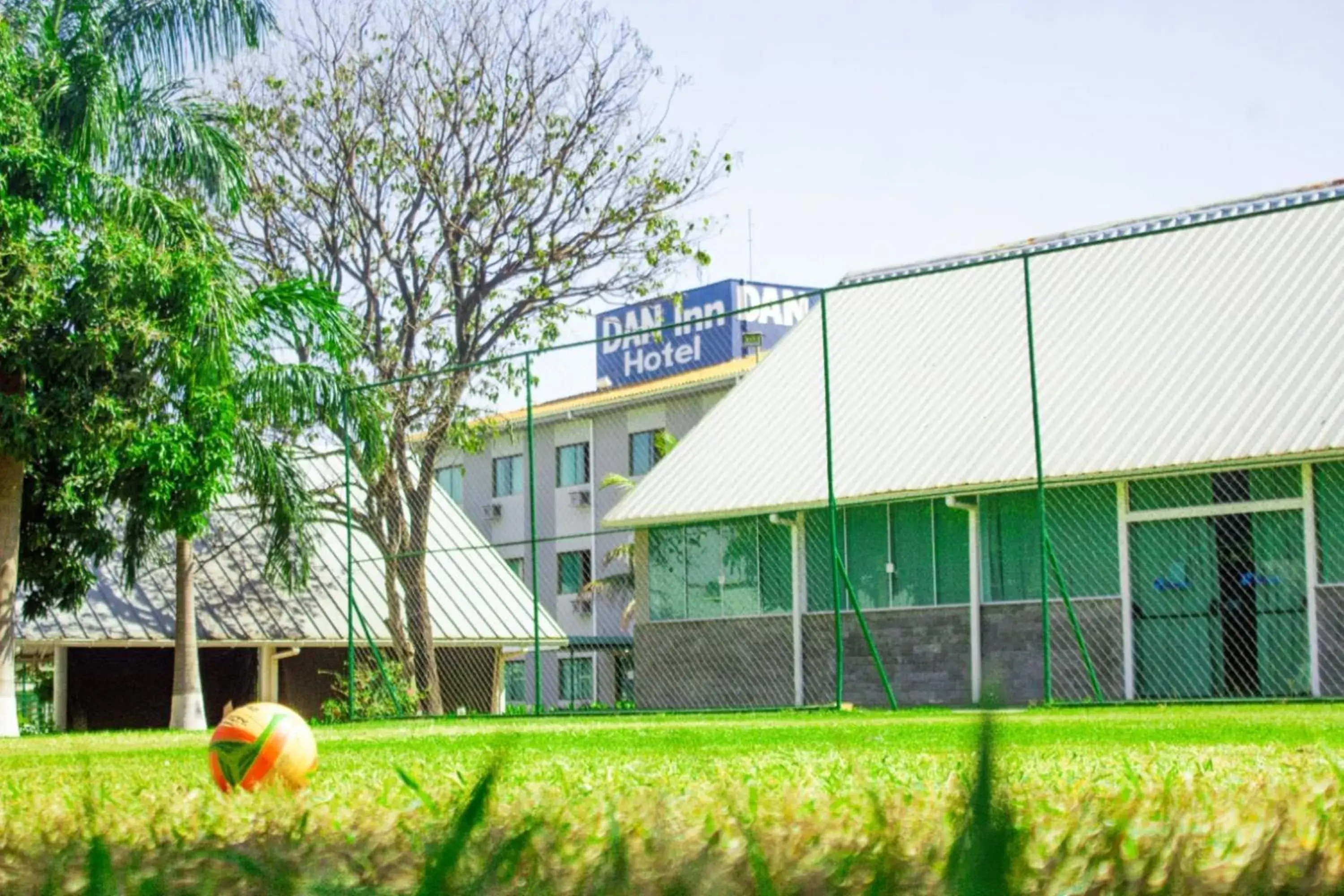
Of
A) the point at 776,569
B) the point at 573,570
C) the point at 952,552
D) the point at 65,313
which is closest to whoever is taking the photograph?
the point at 65,313

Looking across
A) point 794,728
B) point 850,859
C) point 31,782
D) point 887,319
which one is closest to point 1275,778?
point 850,859

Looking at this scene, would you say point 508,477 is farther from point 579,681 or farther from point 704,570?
point 704,570

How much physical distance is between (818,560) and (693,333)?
1154 inches

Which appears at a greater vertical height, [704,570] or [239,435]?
[239,435]

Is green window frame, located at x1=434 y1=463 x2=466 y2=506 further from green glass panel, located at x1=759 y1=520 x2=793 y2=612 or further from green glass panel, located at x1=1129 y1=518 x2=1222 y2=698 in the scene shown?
green glass panel, located at x1=1129 y1=518 x2=1222 y2=698

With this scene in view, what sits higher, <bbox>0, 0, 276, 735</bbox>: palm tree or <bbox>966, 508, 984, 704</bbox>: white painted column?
<bbox>0, 0, 276, 735</bbox>: palm tree

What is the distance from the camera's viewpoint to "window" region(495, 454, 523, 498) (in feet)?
144

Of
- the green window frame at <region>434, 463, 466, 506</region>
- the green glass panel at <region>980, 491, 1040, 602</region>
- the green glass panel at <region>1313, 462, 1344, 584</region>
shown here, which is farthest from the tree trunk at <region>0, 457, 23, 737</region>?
the green window frame at <region>434, 463, 466, 506</region>

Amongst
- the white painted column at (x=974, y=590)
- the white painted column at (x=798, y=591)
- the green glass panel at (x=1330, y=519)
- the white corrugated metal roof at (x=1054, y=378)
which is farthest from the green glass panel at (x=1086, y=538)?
the white painted column at (x=798, y=591)

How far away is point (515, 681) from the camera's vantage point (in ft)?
132

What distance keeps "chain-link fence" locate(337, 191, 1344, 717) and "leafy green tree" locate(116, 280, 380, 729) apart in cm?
90

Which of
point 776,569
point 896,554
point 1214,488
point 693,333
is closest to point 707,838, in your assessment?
point 1214,488

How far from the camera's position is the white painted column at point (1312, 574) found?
16.9 metres

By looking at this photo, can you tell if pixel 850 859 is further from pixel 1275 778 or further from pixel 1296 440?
pixel 1296 440
